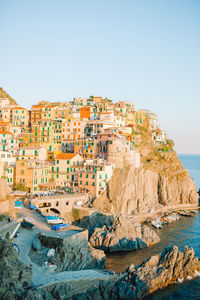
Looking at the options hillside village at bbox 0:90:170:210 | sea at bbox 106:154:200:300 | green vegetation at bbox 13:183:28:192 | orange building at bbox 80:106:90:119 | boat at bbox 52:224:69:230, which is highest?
orange building at bbox 80:106:90:119

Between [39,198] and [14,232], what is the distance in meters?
15.9

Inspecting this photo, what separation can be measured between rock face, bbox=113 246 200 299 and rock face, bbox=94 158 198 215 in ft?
Result: 73.5

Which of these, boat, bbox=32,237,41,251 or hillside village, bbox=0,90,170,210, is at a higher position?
hillside village, bbox=0,90,170,210

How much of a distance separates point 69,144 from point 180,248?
3794 centimetres

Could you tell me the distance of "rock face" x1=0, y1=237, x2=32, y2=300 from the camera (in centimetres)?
2008

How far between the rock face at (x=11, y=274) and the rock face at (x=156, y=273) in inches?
369

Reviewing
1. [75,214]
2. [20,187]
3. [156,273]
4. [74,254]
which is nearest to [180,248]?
[156,273]

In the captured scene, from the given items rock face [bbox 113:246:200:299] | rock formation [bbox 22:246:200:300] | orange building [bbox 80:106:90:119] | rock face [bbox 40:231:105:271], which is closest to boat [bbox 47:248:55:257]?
rock face [bbox 40:231:105:271]

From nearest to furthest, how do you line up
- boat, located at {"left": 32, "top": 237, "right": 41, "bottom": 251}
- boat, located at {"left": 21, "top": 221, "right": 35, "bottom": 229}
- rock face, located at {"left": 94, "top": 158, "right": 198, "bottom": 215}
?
boat, located at {"left": 32, "top": 237, "right": 41, "bottom": 251} → boat, located at {"left": 21, "top": 221, "right": 35, "bottom": 229} → rock face, located at {"left": 94, "top": 158, "right": 198, "bottom": 215}

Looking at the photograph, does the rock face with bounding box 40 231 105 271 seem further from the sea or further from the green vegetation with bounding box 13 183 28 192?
the green vegetation with bounding box 13 183 28 192

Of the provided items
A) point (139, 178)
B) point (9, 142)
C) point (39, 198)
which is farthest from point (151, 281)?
point (9, 142)

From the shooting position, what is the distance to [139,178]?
61.4 meters

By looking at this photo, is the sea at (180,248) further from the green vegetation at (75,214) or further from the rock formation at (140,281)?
the green vegetation at (75,214)

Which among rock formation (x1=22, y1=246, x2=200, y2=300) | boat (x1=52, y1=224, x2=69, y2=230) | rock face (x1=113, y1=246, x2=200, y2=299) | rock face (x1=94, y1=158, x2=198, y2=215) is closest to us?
rock formation (x1=22, y1=246, x2=200, y2=300)
